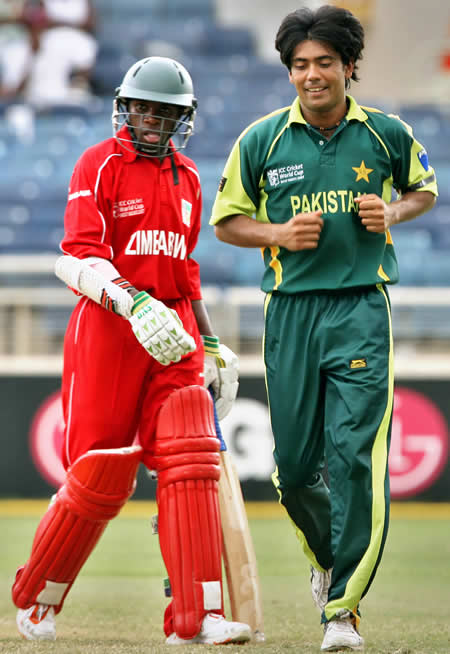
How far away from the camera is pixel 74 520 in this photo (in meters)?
3.84

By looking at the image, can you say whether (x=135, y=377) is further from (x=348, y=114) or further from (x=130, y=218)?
(x=348, y=114)

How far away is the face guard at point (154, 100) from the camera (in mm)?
3842

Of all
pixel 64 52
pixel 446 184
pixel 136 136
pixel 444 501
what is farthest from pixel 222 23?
pixel 136 136

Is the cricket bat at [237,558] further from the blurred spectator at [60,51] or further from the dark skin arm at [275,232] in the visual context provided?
the blurred spectator at [60,51]

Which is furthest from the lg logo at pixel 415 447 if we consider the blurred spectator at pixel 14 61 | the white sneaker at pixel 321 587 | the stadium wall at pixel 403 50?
the blurred spectator at pixel 14 61

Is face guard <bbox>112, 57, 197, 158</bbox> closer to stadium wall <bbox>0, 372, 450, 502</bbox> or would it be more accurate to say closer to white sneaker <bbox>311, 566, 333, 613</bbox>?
white sneaker <bbox>311, 566, 333, 613</bbox>

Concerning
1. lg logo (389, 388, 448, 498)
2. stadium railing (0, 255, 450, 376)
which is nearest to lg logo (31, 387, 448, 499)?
lg logo (389, 388, 448, 498)

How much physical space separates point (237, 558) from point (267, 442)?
520 cm

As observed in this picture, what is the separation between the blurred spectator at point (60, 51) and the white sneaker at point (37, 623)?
13668 millimetres

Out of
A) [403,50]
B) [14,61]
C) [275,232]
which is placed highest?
[403,50]

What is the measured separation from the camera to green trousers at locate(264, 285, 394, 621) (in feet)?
11.6

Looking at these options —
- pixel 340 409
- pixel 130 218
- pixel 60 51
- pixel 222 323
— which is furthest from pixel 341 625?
pixel 60 51

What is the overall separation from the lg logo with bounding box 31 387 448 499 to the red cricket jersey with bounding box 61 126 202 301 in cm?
526

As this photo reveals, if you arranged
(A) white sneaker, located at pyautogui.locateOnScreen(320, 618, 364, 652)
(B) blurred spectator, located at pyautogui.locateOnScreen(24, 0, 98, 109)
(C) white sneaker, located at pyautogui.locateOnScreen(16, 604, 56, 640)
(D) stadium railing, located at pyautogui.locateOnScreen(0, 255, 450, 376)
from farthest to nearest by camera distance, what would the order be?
(B) blurred spectator, located at pyautogui.locateOnScreen(24, 0, 98, 109) → (D) stadium railing, located at pyautogui.locateOnScreen(0, 255, 450, 376) → (C) white sneaker, located at pyautogui.locateOnScreen(16, 604, 56, 640) → (A) white sneaker, located at pyautogui.locateOnScreen(320, 618, 364, 652)
